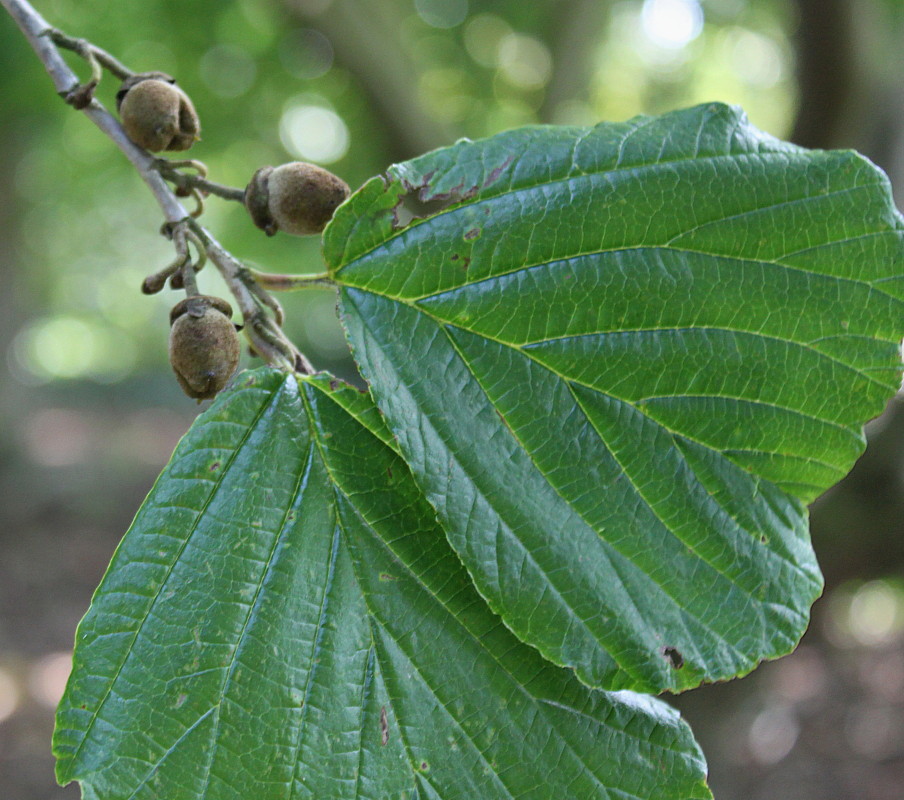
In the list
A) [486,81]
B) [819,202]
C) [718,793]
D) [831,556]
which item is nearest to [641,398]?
[819,202]

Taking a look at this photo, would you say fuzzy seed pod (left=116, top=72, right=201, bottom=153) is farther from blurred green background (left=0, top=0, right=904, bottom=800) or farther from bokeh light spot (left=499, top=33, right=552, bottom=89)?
bokeh light spot (left=499, top=33, right=552, bottom=89)

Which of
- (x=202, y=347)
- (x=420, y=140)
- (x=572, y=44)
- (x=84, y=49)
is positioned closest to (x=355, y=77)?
(x=420, y=140)

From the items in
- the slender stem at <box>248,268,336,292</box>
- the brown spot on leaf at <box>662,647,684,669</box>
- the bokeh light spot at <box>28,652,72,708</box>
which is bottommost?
the bokeh light spot at <box>28,652,72,708</box>

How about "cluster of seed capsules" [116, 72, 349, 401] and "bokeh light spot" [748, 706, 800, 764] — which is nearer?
"cluster of seed capsules" [116, 72, 349, 401]

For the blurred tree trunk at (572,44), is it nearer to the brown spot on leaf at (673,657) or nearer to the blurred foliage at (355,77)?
the blurred foliage at (355,77)

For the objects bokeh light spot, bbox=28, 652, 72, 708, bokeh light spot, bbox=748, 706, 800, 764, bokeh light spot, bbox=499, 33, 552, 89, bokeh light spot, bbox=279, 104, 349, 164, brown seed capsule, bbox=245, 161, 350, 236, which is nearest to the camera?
brown seed capsule, bbox=245, 161, 350, 236

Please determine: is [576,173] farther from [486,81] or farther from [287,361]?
[486,81]

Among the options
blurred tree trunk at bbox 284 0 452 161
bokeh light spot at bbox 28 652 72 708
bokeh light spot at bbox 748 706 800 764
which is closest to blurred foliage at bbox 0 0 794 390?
blurred tree trunk at bbox 284 0 452 161
